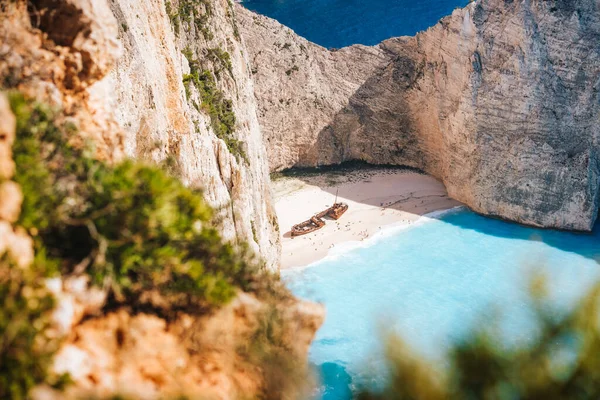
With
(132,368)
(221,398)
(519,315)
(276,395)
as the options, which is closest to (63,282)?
(132,368)

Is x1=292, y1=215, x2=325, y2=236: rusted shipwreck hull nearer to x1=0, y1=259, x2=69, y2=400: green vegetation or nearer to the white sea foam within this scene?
the white sea foam

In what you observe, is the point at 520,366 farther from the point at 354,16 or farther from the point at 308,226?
the point at 354,16

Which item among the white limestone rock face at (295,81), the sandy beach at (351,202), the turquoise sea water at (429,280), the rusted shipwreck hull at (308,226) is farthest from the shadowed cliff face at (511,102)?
the rusted shipwreck hull at (308,226)

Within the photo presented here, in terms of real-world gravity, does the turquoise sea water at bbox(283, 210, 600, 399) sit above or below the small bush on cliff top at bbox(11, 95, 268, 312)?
below

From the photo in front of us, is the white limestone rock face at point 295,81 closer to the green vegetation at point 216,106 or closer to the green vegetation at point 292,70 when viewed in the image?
the green vegetation at point 292,70

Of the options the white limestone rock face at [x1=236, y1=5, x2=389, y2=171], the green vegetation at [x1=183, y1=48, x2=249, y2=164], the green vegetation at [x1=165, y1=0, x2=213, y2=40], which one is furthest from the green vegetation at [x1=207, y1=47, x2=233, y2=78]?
the white limestone rock face at [x1=236, y1=5, x2=389, y2=171]

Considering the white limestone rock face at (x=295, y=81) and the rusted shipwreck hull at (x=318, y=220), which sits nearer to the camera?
the rusted shipwreck hull at (x=318, y=220)

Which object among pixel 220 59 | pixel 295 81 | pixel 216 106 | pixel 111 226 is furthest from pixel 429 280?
pixel 111 226
